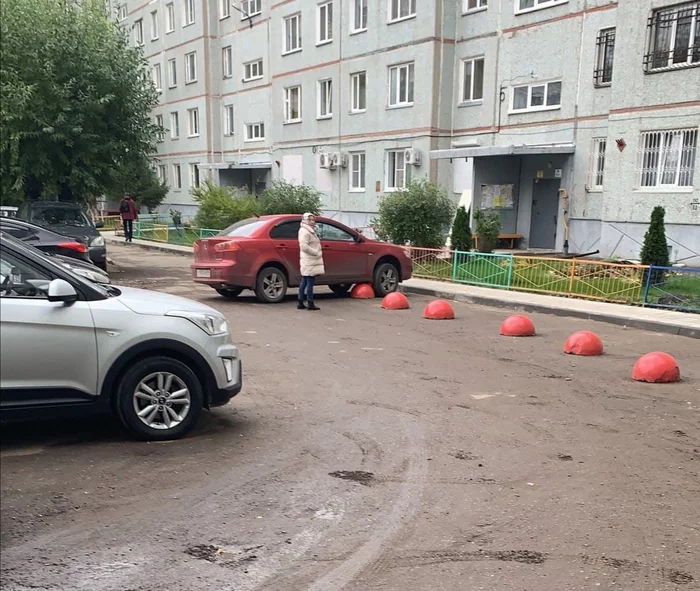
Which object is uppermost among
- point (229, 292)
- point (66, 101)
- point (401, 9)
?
point (401, 9)

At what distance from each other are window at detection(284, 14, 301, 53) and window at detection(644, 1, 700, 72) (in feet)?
54.7

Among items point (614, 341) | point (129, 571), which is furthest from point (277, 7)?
point (129, 571)

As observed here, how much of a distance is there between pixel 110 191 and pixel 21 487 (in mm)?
16342

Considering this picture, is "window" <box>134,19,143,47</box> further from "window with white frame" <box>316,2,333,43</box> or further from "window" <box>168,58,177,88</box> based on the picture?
"window with white frame" <box>316,2,333,43</box>

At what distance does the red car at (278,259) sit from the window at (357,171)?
530 inches

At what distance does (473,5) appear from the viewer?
23422 millimetres

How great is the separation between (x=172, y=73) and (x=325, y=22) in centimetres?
1680

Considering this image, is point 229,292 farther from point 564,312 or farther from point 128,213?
point 128,213

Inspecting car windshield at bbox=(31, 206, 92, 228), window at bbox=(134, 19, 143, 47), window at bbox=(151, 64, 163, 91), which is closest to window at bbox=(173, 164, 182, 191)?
window at bbox=(151, 64, 163, 91)

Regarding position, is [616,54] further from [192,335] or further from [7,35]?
[192,335]

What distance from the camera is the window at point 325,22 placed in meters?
28.2

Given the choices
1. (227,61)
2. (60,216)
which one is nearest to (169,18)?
(227,61)

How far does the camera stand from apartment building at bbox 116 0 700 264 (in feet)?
58.0

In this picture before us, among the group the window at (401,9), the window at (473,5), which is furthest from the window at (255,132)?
the window at (473,5)
